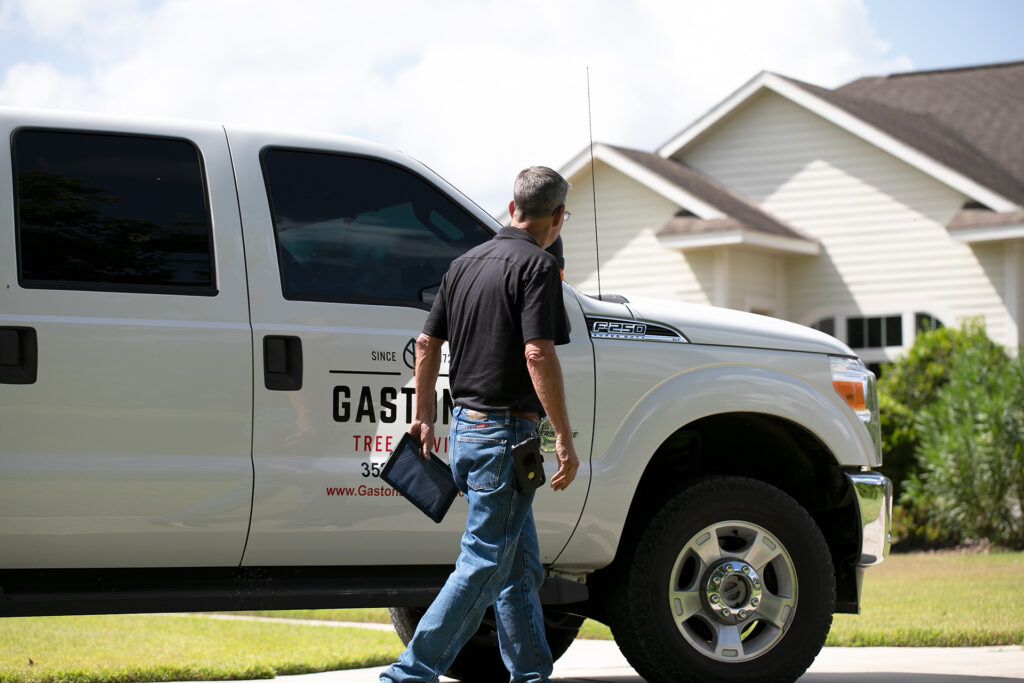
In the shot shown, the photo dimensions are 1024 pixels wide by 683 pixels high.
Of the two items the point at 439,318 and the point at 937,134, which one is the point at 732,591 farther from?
the point at 937,134

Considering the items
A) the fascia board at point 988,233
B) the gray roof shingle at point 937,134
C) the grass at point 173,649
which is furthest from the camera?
the gray roof shingle at point 937,134

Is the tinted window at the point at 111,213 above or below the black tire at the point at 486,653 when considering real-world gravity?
above

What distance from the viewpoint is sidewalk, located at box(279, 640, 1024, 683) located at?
6414 mm

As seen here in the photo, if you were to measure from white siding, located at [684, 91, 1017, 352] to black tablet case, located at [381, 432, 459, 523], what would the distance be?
1429 cm

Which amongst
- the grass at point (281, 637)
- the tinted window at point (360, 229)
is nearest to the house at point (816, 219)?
the grass at point (281, 637)

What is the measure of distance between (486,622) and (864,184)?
1421 centimetres

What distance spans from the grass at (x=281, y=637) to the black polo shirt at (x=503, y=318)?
2.79m

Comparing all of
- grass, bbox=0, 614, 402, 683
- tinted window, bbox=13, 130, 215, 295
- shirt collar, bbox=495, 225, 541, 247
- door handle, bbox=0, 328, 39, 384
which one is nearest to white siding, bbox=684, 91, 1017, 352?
grass, bbox=0, 614, 402, 683

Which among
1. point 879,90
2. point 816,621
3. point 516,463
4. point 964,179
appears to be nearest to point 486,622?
point 816,621

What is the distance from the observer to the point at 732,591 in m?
5.51

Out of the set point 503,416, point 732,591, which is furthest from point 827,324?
point 503,416

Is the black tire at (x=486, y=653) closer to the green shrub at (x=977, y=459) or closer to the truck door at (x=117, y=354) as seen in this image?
the truck door at (x=117, y=354)

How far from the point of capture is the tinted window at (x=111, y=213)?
4750 mm

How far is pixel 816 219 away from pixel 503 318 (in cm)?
1545
